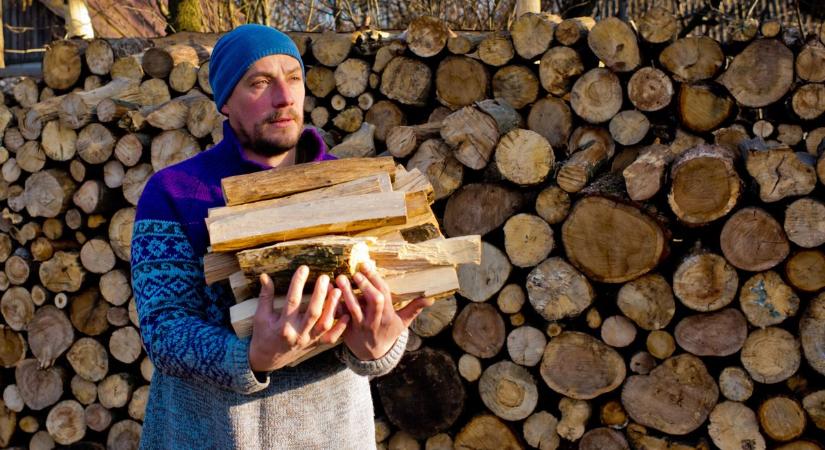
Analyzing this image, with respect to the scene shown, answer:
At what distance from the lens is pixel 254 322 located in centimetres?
138

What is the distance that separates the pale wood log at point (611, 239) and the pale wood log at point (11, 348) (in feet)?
10.3

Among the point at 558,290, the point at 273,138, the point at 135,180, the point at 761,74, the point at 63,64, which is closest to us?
the point at 273,138

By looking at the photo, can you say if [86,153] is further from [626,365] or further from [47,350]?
[626,365]

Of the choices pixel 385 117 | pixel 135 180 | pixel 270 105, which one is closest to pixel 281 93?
pixel 270 105

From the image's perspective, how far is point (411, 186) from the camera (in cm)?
169

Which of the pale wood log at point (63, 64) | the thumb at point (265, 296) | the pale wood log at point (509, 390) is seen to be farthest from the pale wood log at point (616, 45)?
the pale wood log at point (63, 64)

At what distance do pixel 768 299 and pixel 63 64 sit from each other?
3.93 metres

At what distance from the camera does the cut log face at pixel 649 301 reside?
2.94 meters

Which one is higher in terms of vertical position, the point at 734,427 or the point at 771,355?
the point at 771,355

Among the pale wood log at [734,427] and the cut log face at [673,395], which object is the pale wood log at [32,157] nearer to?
the cut log face at [673,395]

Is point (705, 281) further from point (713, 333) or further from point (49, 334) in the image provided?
point (49, 334)

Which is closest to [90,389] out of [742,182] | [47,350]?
[47,350]

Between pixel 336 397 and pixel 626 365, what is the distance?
1704 mm

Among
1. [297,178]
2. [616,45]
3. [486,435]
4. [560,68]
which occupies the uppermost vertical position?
[297,178]
